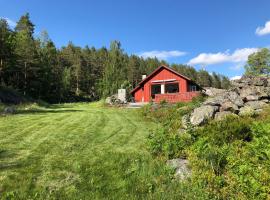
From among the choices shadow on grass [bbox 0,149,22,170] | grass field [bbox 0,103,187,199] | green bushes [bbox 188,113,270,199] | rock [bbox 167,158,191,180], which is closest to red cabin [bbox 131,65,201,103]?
grass field [bbox 0,103,187,199]

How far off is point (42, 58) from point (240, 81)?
179ft

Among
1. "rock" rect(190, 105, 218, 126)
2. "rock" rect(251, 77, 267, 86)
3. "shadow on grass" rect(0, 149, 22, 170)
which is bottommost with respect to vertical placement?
"shadow on grass" rect(0, 149, 22, 170)

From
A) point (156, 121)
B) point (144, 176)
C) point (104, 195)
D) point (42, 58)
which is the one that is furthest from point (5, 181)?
point (42, 58)

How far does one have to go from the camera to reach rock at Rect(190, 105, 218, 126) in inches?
Result: 584

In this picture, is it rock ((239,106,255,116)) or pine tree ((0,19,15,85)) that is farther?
pine tree ((0,19,15,85))

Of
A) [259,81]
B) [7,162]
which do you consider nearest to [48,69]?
[259,81]

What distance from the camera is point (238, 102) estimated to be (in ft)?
58.3

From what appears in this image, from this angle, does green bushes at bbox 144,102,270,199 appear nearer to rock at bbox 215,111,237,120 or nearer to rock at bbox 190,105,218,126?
rock at bbox 190,105,218,126

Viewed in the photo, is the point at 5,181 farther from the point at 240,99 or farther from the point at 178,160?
the point at 240,99

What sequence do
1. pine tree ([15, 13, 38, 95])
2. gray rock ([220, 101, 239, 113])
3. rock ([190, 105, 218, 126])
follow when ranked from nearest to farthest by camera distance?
rock ([190, 105, 218, 126]) < gray rock ([220, 101, 239, 113]) < pine tree ([15, 13, 38, 95])

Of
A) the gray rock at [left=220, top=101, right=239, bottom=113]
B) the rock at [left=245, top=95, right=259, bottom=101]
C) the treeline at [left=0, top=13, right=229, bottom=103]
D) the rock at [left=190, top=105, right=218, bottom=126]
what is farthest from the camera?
the treeline at [left=0, top=13, right=229, bottom=103]

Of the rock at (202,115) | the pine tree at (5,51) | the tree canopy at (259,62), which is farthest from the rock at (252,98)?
the tree canopy at (259,62)

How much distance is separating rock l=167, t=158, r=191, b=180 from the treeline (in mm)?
43459

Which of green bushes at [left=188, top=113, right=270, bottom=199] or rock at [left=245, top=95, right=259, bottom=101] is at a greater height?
rock at [left=245, top=95, right=259, bottom=101]
